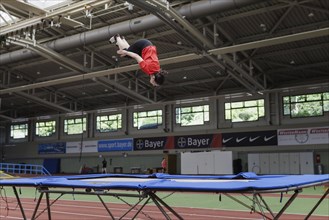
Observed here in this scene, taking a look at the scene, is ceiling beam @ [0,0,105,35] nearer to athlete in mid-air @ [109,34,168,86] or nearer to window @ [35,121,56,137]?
athlete in mid-air @ [109,34,168,86]

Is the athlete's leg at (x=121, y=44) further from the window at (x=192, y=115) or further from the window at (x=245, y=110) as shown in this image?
the window at (x=192, y=115)

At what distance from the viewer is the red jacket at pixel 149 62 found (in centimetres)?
552

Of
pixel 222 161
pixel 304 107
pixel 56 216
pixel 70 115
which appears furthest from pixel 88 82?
pixel 56 216

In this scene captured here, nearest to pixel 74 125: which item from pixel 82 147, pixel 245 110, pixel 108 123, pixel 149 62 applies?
pixel 82 147

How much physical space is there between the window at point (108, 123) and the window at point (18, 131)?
31.0 feet

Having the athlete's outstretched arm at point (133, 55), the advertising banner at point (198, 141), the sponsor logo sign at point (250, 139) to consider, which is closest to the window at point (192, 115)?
the advertising banner at point (198, 141)

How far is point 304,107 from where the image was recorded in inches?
917

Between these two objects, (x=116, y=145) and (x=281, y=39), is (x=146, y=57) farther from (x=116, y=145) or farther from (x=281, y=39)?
(x=116, y=145)

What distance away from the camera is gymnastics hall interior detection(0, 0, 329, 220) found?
13.9 metres

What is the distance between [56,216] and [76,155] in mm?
24800

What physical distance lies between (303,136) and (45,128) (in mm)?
24055

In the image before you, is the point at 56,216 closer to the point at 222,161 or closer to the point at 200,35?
the point at 200,35

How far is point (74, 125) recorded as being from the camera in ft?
109

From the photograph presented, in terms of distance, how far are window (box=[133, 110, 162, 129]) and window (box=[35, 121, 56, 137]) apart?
964 cm
